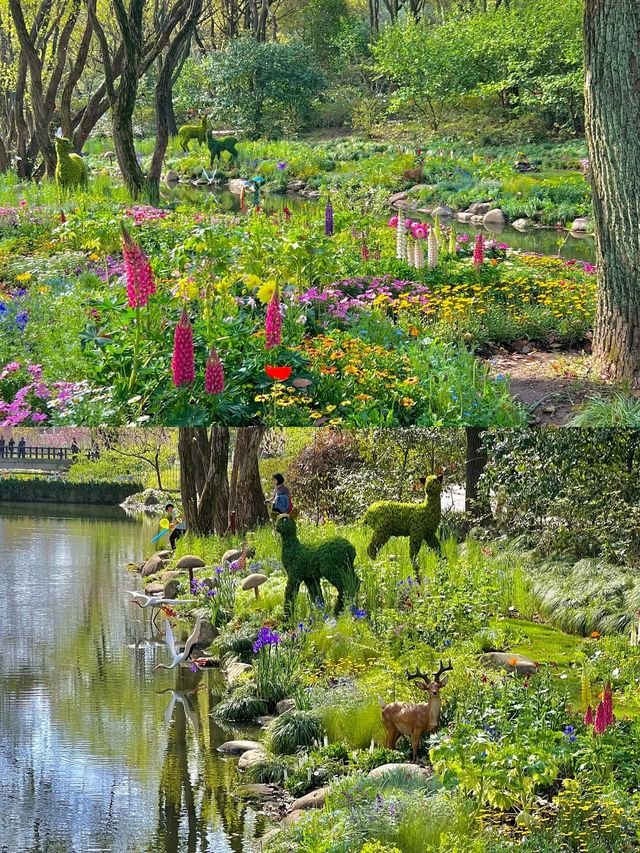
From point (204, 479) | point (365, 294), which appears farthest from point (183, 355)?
A: point (204, 479)

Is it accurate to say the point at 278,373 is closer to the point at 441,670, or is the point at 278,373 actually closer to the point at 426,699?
the point at 441,670

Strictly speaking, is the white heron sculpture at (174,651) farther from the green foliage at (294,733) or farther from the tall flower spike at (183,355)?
the tall flower spike at (183,355)

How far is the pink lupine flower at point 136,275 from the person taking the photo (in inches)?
248

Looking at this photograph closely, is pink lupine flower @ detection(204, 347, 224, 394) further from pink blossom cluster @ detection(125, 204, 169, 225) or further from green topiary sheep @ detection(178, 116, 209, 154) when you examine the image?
green topiary sheep @ detection(178, 116, 209, 154)

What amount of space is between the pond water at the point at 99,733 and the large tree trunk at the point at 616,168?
11.9 feet

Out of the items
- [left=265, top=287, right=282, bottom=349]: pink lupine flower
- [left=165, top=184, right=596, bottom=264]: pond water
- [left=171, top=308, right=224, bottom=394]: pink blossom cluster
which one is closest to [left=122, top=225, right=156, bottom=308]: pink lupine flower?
[left=171, top=308, right=224, bottom=394]: pink blossom cluster

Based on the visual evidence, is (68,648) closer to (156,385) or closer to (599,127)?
(156,385)

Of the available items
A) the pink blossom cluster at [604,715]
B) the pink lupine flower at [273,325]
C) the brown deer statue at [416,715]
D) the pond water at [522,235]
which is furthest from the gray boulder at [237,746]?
the pond water at [522,235]

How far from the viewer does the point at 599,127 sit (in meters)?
7.00

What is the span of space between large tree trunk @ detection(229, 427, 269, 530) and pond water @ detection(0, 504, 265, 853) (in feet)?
4.45

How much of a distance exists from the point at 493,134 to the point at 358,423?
2254 centimetres

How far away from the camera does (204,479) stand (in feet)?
31.8

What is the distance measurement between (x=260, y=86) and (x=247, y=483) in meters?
23.0

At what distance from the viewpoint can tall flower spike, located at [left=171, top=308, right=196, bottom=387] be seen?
20.0 feet
